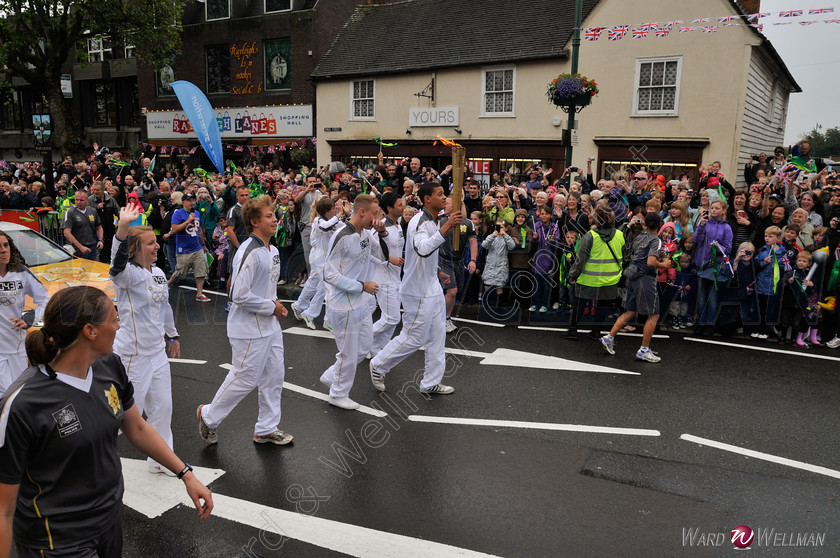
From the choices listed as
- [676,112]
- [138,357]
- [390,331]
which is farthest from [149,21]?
[138,357]

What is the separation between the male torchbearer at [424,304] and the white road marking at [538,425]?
67cm

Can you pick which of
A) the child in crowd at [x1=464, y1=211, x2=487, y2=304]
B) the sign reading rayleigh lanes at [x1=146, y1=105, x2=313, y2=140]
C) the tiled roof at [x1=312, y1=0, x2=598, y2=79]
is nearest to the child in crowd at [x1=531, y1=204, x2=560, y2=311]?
the child in crowd at [x1=464, y1=211, x2=487, y2=304]

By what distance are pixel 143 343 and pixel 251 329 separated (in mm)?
812

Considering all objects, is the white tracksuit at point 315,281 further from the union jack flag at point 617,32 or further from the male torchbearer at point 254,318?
the union jack flag at point 617,32

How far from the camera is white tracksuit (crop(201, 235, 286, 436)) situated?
4996 mm

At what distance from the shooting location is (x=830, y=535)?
4008 mm

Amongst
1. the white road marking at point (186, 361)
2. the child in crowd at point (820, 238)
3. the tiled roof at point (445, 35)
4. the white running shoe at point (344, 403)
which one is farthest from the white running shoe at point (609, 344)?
the tiled roof at point (445, 35)

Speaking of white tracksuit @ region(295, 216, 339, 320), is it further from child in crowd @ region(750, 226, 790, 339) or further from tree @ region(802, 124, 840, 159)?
tree @ region(802, 124, 840, 159)

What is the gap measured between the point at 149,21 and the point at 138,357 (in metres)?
27.7

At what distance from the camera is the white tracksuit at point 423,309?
637 cm

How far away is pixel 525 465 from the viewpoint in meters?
4.95

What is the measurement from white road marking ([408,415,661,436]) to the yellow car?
4801 mm

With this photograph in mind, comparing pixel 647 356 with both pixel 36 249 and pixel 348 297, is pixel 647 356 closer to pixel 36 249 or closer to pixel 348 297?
pixel 348 297

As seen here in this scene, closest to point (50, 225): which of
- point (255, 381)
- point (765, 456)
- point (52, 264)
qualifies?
point (52, 264)
